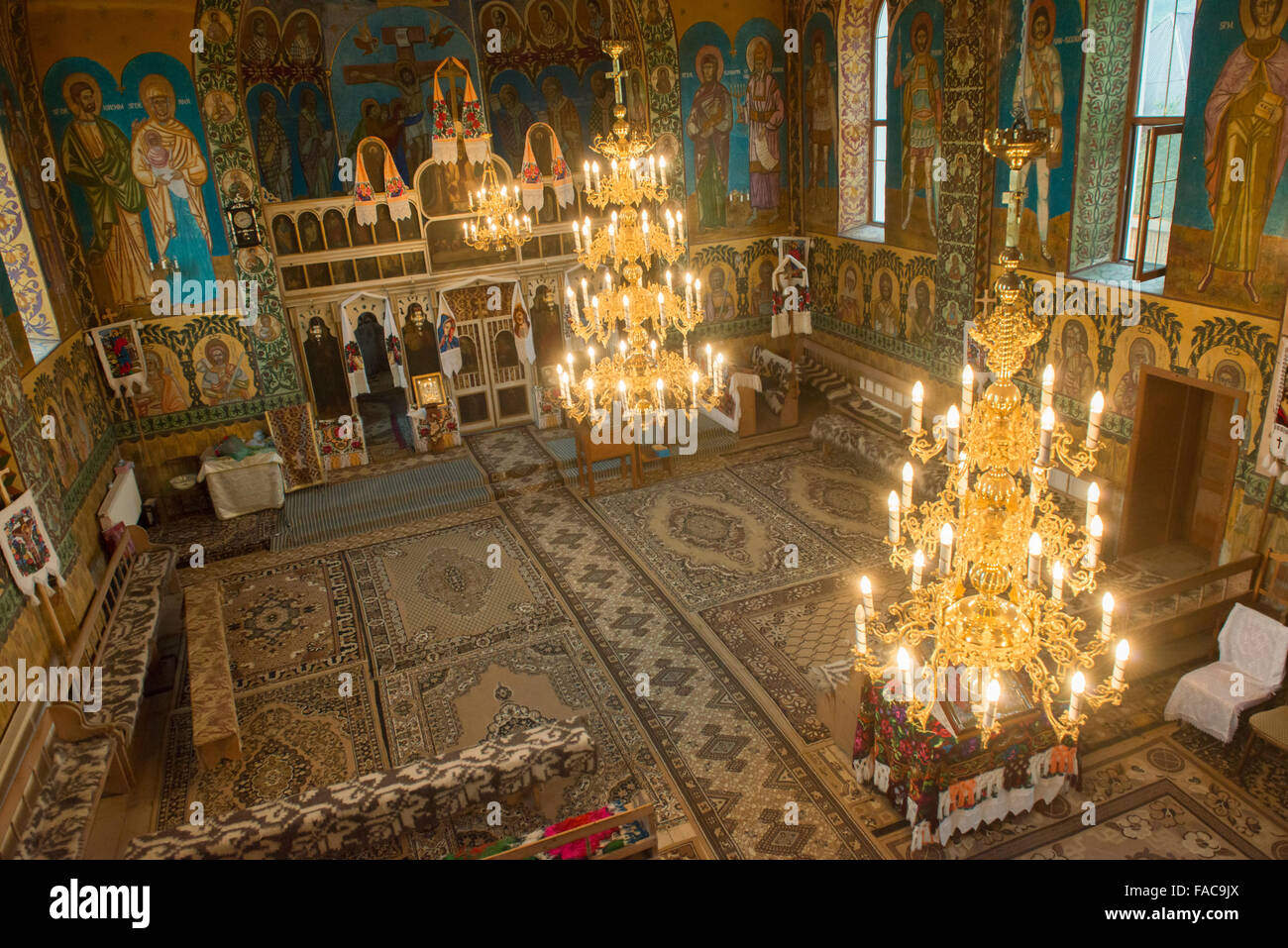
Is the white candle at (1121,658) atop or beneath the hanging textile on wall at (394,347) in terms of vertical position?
atop

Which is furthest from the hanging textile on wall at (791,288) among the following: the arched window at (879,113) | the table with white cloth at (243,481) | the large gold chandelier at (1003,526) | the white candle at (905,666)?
the white candle at (905,666)

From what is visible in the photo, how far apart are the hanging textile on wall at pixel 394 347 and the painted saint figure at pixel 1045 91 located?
8.82 metres

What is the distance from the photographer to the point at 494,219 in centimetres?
1205

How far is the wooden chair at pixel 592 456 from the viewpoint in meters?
12.0

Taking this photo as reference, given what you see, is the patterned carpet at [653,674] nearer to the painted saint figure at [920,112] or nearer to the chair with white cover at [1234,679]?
the chair with white cover at [1234,679]

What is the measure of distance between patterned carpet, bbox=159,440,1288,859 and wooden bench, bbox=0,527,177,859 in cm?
61

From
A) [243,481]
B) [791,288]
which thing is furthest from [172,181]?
[791,288]

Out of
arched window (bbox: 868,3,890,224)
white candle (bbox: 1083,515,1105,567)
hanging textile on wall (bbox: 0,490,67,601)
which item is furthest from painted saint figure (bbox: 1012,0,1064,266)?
hanging textile on wall (bbox: 0,490,67,601)

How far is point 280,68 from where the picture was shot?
525 inches

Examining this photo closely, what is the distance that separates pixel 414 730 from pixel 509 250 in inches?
328

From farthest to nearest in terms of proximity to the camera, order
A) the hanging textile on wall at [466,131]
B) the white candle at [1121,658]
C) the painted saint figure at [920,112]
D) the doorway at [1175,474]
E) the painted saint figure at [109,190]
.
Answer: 1. the painted saint figure at [109,190]
2. the painted saint figure at [920,112]
3. the hanging textile on wall at [466,131]
4. the doorway at [1175,474]
5. the white candle at [1121,658]

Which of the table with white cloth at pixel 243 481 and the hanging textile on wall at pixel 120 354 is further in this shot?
the table with white cloth at pixel 243 481

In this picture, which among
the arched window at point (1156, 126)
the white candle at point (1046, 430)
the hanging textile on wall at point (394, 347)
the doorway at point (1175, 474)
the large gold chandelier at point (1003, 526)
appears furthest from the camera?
the hanging textile on wall at point (394, 347)

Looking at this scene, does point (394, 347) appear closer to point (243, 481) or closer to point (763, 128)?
point (243, 481)
